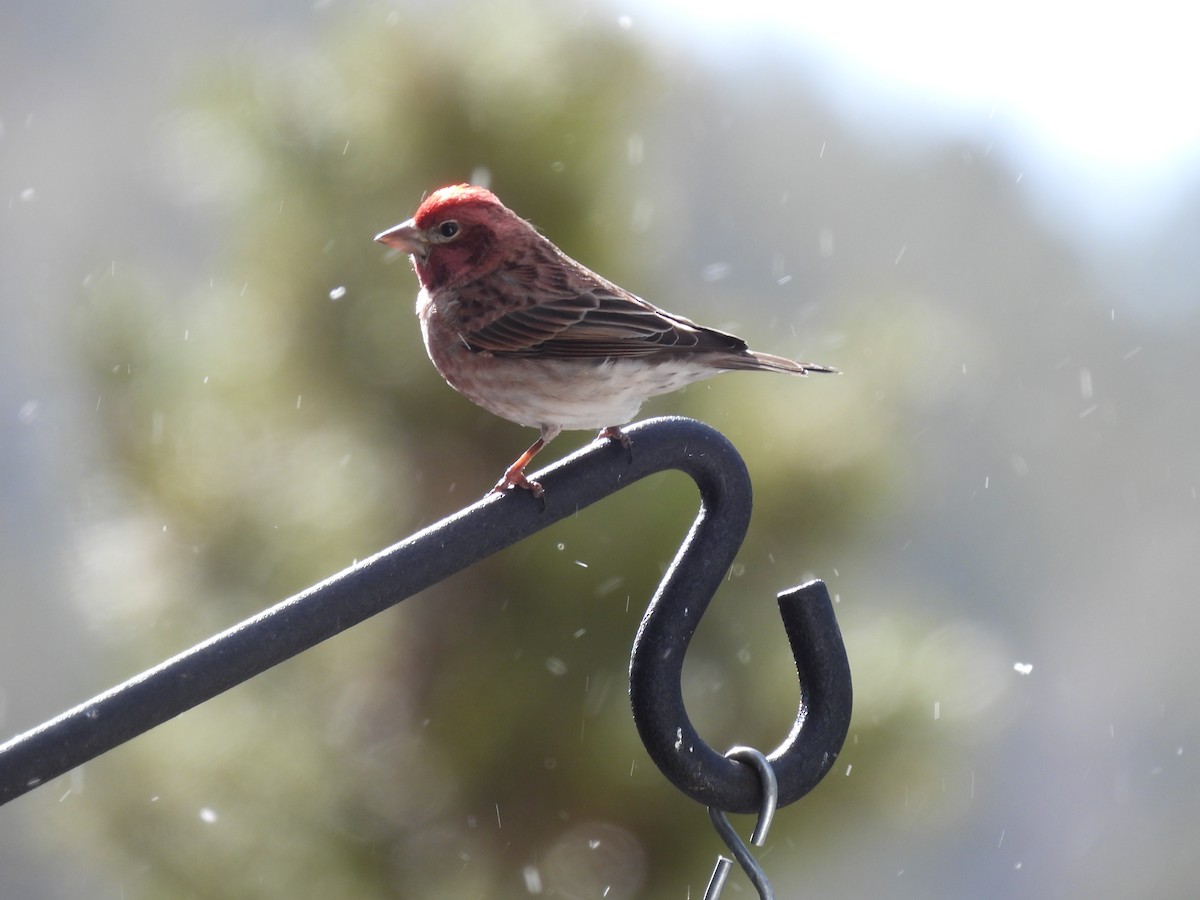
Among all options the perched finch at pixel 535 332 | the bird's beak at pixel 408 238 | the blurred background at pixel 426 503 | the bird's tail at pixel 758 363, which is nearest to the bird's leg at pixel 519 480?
the perched finch at pixel 535 332

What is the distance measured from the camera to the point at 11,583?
13195 millimetres

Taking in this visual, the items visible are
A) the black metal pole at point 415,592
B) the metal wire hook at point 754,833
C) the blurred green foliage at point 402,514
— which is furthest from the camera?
the blurred green foliage at point 402,514

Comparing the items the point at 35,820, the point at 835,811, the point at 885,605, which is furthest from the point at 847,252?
the point at 35,820

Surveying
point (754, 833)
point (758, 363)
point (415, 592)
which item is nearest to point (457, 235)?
point (758, 363)

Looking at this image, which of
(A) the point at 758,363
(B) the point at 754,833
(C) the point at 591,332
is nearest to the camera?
(B) the point at 754,833

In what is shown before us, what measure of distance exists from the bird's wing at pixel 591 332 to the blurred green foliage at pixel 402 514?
1.88 meters

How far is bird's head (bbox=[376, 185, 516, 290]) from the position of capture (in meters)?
2.93

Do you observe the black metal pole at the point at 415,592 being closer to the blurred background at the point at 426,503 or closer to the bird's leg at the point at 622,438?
the bird's leg at the point at 622,438

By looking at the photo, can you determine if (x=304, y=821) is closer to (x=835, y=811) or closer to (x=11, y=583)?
(x=835, y=811)

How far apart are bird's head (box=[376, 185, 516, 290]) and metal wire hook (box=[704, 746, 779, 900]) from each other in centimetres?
167

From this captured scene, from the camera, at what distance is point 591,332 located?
2805 millimetres

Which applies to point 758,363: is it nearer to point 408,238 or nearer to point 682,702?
point 408,238

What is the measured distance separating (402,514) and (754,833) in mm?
3499

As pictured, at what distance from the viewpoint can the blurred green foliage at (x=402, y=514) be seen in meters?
4.81
